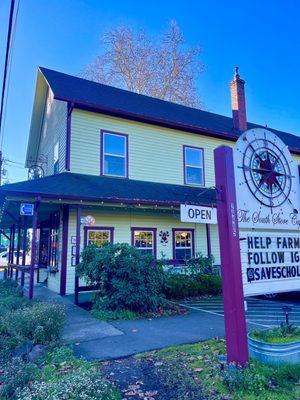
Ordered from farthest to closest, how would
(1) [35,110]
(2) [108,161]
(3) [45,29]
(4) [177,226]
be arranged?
(1) [35,110] → (4) [177,226] → (2) [108,161] → (3) [45,29]

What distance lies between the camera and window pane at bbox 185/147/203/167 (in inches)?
591

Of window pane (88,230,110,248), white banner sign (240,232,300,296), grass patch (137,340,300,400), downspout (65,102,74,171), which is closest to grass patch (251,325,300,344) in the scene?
grass patch (137,340,300,400)

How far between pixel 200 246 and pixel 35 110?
12033 mm

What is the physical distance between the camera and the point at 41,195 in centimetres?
927

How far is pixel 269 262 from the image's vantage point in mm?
4621

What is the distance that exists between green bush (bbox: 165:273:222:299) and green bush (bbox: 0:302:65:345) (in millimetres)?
5169

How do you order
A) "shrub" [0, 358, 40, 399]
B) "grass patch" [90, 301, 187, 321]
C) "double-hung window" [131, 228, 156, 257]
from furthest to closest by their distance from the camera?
"double-hung window" [131, 228, 156, 257] < "grass patch" [90, 301, 187, 321] < "shrub" [0, 358, 40, 399]

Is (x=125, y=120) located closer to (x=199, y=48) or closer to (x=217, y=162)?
(x=217, y=162)

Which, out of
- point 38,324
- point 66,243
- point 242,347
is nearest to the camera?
point 242,347

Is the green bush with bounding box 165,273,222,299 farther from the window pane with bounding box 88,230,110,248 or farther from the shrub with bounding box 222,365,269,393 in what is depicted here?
the shrub with bounding box 222,365,269,393

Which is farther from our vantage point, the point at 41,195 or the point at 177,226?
the point at 177,226

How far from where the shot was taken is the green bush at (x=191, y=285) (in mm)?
10453

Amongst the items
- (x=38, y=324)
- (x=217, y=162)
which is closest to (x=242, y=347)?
(x=217, y=162)

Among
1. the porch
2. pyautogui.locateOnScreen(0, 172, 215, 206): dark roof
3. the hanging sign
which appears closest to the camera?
pyautogui.locateOnScreen(0, 172, 215, 206): dark roof
